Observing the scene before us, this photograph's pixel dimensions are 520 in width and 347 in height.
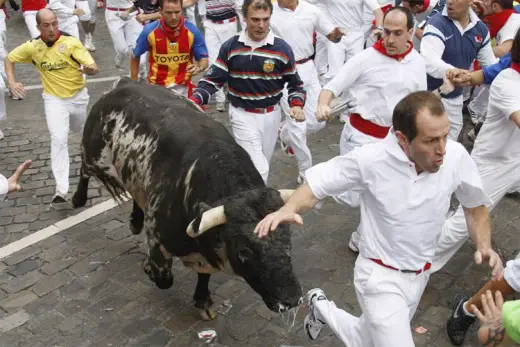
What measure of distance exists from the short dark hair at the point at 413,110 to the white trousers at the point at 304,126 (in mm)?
3762

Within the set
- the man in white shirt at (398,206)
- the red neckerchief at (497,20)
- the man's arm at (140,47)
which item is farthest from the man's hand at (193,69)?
the red neckerchief at (497,20)

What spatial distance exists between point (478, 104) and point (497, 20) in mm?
1635

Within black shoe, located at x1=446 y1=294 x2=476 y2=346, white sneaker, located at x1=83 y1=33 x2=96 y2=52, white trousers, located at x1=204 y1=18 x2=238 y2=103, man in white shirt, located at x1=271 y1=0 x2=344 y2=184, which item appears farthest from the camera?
white sneaker, located at x1=83 y1=33 x2=96 y2=52

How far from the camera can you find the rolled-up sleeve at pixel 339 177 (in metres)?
4.16

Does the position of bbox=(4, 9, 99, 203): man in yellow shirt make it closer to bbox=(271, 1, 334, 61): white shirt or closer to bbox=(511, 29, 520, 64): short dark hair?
bbox=(271, 1, 334, 61): white shirt

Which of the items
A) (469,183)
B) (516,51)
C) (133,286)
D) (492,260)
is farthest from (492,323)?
(133,286)

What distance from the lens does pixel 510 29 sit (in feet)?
28.1

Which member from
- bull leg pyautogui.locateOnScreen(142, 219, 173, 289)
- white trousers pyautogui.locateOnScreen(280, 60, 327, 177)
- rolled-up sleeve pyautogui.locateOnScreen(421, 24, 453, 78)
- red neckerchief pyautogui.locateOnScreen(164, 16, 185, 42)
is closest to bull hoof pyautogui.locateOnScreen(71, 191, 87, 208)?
red neckerchief pyautogui.locateOnScreen(164, 16, 185, 42)

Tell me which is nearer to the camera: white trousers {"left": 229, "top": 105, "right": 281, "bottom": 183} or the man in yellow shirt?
white trousers {"left": 229, "top": 105, "right": 281, "bottom": 183}

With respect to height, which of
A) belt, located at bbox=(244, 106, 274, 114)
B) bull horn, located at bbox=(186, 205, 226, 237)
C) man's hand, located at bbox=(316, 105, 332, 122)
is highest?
man's hand, located at bbox=(316, 105, 332, 122)

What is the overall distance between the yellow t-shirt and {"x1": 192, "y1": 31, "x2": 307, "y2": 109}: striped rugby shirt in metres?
1.96

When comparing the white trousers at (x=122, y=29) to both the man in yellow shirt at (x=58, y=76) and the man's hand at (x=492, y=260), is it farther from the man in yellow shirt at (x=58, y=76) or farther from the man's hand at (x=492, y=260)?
the man's hand at (x=492, y=260)

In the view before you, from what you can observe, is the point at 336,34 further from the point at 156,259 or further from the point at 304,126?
the point at 156,259

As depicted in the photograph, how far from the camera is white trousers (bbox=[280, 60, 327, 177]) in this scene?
7.84 metres
